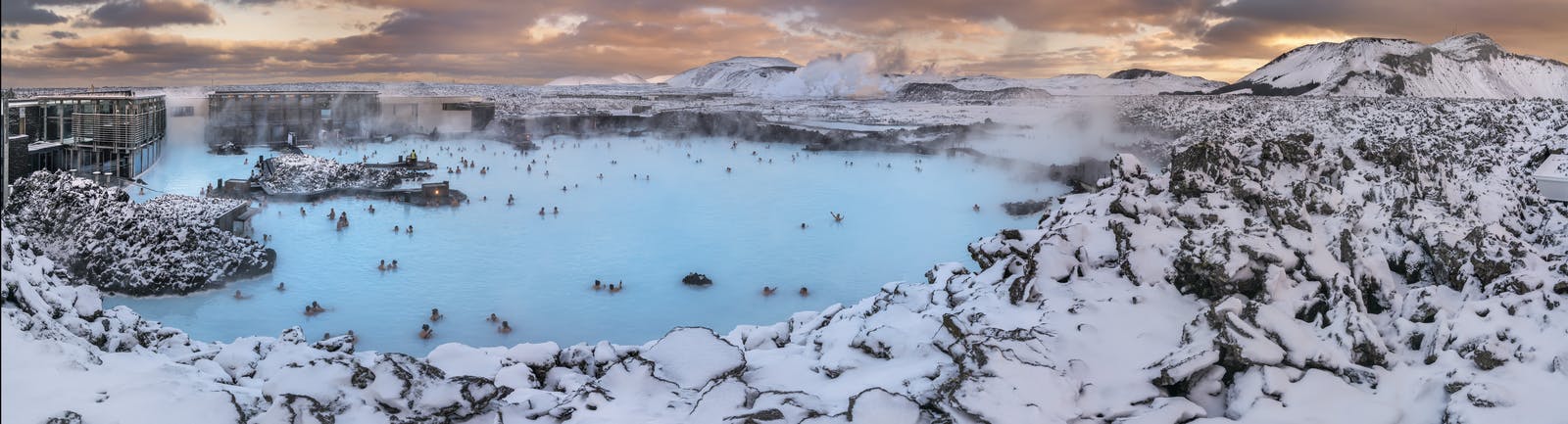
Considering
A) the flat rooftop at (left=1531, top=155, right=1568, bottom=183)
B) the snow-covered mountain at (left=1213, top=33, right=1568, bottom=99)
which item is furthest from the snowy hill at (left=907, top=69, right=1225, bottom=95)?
the flat rooftop at (left=1531, top=155, right=1568, bottom=183)

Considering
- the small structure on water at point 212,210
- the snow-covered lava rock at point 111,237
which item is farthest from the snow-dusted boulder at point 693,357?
the small structure on water at point 212,210

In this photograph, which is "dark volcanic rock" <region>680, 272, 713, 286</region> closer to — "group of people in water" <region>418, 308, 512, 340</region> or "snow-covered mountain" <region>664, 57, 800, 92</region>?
"group of people in water" <region>418, 308, 512, 340</region>

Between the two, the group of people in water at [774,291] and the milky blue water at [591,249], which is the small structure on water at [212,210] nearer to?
the milky blue water at [591,249]

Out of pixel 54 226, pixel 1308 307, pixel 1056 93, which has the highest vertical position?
pixel 1056 93

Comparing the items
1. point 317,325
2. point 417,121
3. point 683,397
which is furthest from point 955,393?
point 417,121

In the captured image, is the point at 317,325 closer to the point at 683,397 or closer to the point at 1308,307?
the point at 683,397

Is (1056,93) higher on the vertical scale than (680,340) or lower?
higher

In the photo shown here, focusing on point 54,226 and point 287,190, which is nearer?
point 54,226

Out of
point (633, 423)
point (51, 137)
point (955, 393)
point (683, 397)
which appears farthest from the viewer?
point (51, 137)

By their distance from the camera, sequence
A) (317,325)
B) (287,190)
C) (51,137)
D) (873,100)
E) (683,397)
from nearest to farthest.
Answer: (683,397), (317,325), (51,137), (287,190), (873,100)
